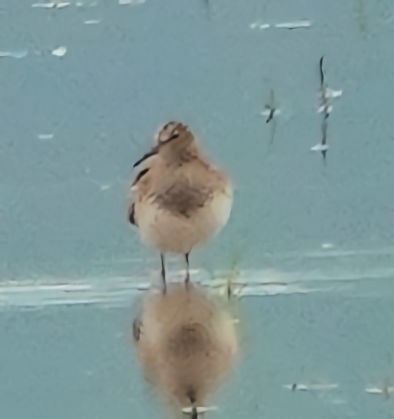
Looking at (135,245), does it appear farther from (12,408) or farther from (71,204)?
(12,408)

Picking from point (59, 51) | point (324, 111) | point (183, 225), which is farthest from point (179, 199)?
point (59, 51)

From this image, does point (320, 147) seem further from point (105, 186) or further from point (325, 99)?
point (105, 186)

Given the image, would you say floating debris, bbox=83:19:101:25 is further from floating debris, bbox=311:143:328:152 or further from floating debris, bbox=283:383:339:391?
floating debris, bbox=283:383:339:391

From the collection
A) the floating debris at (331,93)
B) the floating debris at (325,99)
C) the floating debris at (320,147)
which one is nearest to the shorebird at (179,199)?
the floating debris at (320,147)

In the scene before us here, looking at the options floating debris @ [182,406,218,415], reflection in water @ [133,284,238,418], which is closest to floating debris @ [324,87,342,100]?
reflection in water @ [133,284,238,418]

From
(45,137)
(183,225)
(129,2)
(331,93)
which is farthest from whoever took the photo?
(129,2)

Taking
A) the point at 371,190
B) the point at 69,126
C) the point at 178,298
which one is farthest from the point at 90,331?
the point at 69,126

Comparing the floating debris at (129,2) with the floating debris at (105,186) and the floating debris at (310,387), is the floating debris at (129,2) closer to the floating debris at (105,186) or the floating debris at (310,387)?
the floating debris at (105,186)

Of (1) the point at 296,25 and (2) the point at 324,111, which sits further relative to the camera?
(1) the point at 296,25
